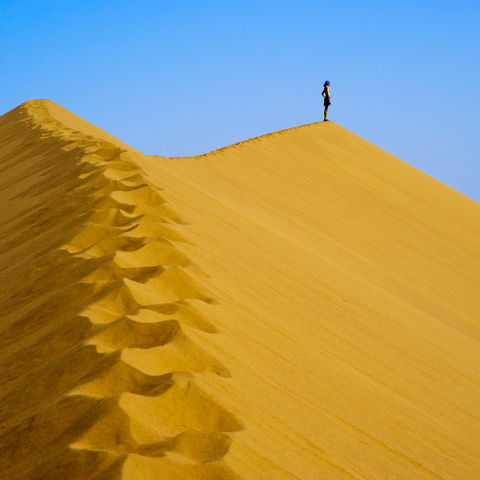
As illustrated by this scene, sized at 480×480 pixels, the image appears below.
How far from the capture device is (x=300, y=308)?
393cm

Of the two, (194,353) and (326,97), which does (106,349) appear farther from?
(326,97)

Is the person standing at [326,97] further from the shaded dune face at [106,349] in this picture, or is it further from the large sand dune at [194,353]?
the shaded dune face at [106,349]

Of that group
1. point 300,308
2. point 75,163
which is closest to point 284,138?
point 75,163

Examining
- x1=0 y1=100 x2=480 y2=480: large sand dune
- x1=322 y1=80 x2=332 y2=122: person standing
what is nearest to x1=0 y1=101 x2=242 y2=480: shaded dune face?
x1=0 y1=100 x2=480 y2=480: large sand dune

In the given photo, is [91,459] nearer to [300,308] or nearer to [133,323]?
[133,323]

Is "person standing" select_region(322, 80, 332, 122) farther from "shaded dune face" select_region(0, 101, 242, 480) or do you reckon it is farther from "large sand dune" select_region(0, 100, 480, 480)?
"shaded dune face" select_region(0, 101, 242, 480)

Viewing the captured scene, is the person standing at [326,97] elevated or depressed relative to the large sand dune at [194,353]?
elevated

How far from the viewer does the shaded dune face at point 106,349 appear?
1941 mm

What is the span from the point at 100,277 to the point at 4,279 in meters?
1.01

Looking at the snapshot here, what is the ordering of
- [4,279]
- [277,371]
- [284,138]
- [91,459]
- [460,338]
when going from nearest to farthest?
[91,459], [277,371], [4,279], [460,338], [284,138]

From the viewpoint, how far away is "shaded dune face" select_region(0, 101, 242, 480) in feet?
6.37

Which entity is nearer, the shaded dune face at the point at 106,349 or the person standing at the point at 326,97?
the shaded dune face at the point at 106,349

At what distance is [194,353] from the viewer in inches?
98.2

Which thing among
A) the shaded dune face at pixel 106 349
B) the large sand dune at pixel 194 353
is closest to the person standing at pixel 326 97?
the large sand dune at pixel 194 353
